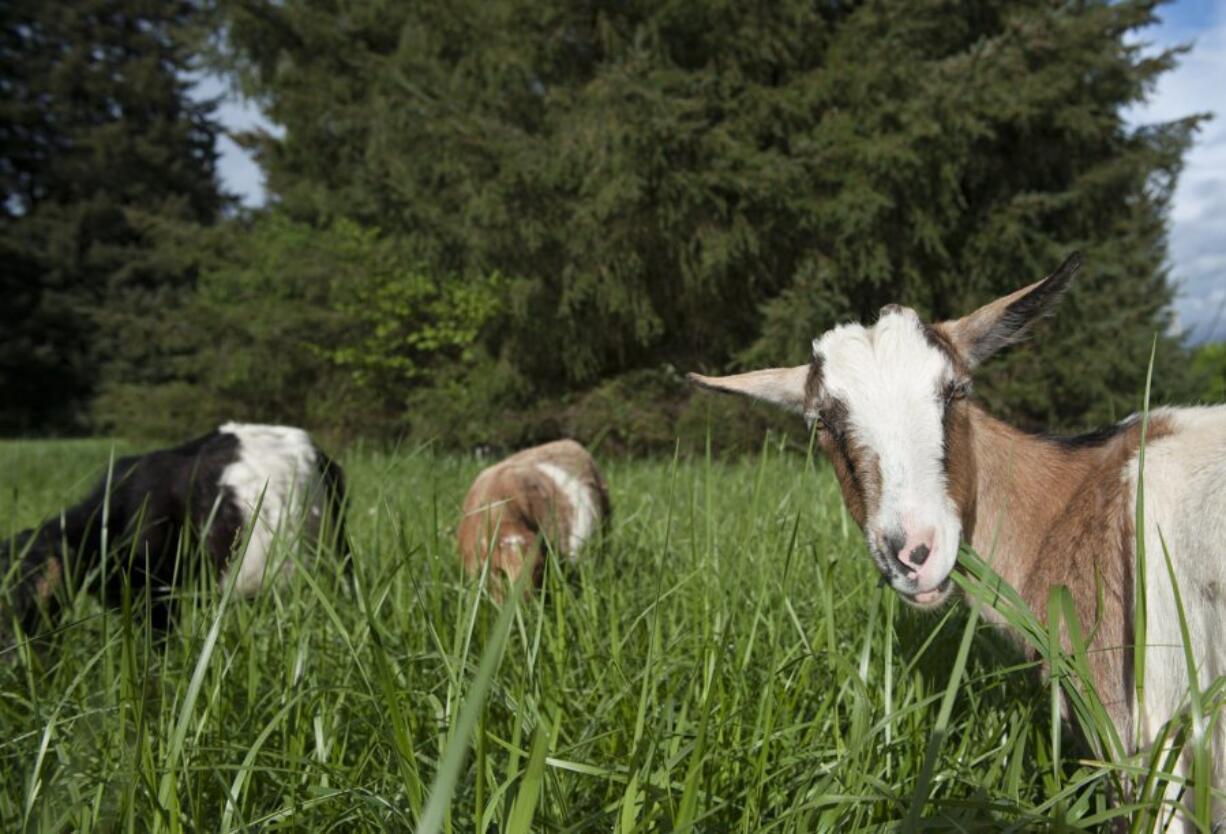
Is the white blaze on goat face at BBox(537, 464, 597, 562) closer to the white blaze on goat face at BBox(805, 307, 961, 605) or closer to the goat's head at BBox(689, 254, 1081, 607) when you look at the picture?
the goat's head at BBox(689, 254, 1081, 607)

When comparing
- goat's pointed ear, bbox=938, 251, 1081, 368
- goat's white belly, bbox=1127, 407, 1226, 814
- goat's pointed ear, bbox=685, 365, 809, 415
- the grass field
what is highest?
goat's pointed ear, bbox=938, 251, 1081, 368

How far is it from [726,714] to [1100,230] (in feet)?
45.4

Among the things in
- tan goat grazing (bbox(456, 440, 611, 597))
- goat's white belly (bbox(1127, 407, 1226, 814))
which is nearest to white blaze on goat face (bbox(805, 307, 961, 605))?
goat's white belly (bbox(1127, 407, 1226, 814))

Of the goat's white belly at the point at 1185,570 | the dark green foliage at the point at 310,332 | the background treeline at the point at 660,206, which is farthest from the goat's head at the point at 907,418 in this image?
the dark green foliage at the point at 310,332

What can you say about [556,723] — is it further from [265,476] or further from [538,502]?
[538,502]

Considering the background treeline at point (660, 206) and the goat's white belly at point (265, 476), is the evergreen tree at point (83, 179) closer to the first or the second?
the background treeline at point (660, 206)

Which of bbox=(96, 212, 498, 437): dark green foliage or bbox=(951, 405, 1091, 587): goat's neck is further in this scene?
bbox=(96, 212, 498, 437): dark green foliage

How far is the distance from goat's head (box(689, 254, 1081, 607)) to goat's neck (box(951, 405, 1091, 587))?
0.35ft

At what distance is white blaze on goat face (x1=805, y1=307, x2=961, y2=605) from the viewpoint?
1.89 m

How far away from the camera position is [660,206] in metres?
10.6

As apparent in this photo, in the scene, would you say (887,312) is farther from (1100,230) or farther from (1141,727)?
(1100,230)

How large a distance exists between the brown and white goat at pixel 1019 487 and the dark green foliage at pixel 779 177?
761cm

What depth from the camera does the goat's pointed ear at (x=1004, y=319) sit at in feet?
7.18

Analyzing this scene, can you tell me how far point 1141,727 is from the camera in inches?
68.2
